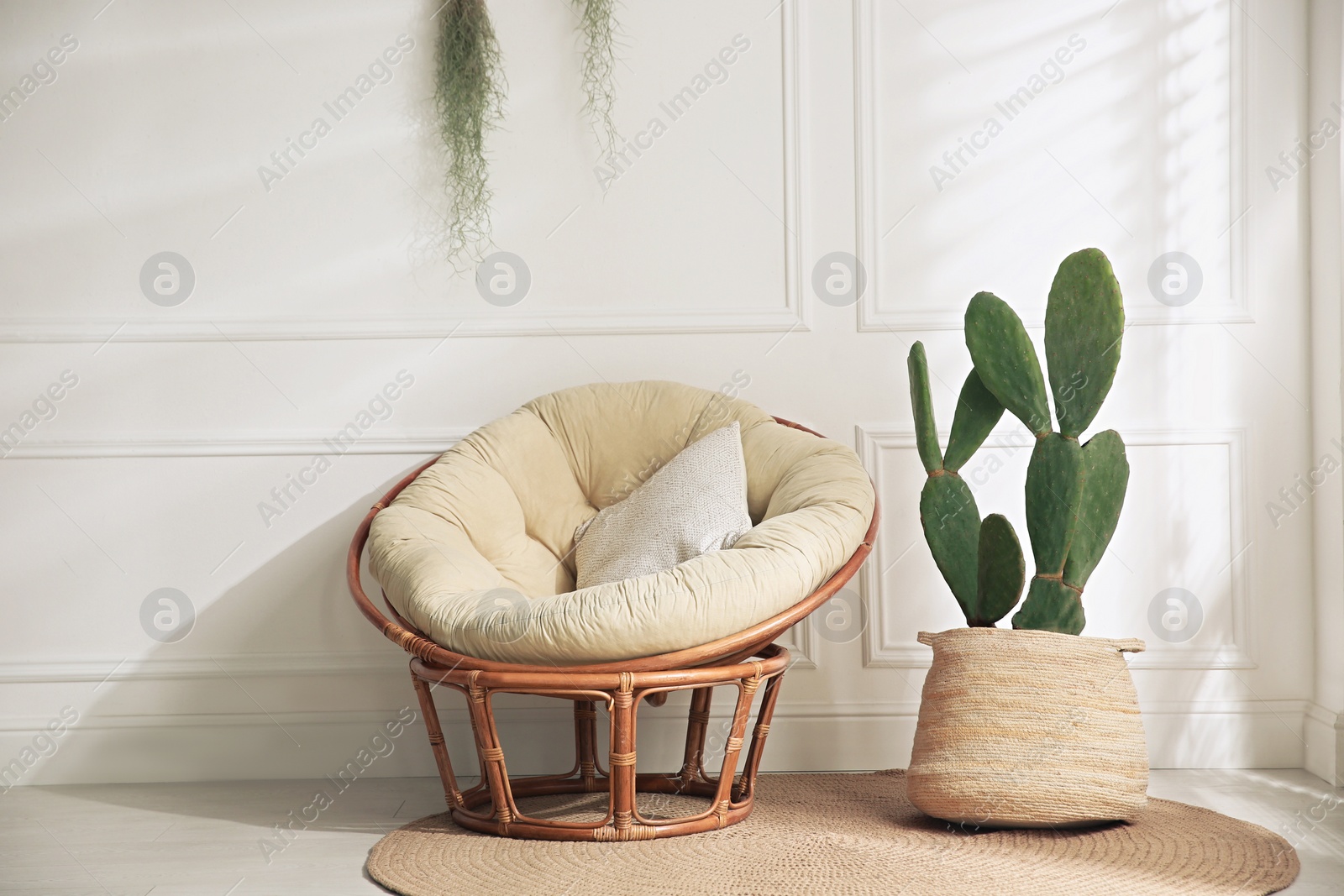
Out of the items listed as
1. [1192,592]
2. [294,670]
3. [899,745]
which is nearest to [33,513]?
[294,670]

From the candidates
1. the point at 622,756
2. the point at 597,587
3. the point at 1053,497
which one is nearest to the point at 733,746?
the point at 622,756

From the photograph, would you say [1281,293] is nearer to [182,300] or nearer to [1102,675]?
[1102,675]

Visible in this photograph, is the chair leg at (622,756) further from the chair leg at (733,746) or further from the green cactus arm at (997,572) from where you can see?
the green cactus arm at (997,572)

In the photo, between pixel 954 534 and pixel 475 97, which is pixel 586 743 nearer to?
pixel 954 534

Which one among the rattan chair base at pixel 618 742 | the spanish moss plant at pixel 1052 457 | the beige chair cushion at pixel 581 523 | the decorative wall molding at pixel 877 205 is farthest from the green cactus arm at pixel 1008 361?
the rattan chair base at pixel 618 742

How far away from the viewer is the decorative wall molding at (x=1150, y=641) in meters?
2.54

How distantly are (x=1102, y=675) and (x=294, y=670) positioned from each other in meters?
1.91

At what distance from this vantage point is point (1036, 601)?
203 cm

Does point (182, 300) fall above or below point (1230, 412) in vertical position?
above

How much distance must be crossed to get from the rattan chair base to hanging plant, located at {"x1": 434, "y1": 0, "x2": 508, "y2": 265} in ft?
3.94

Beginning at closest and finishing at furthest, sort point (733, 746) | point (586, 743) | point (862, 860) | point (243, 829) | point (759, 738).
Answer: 1. point (862, 860)
2. point (733, 746)
3. point (759, 738)
4. point (243, 829)
5. point (586, 743)

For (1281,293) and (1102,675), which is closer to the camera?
(1102,675)

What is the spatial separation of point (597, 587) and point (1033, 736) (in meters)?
0.85

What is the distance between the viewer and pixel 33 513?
2602 millimetres
